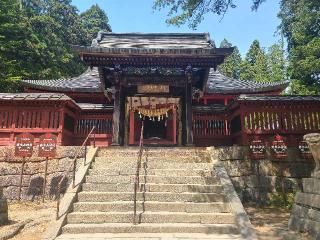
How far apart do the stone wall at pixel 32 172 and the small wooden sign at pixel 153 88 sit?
3910 mm

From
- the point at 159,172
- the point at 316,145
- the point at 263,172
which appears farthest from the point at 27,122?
the point at 316,145

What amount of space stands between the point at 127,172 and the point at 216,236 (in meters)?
3.64

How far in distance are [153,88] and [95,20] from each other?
43732 millimetres

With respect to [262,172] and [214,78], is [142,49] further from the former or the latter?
[214,78]

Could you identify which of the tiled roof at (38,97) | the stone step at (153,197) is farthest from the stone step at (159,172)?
the tiled roof at (38,97)

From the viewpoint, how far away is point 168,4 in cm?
978

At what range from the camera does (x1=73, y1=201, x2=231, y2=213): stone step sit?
726cm

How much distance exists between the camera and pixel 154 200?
7641 mm

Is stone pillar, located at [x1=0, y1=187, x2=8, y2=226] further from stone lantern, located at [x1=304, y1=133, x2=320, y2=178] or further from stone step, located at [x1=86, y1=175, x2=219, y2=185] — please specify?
stone lantern, located at [x1=304, y1=133, x2=320, y2=178]

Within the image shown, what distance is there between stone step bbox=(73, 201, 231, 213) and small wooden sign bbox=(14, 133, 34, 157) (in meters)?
4.26

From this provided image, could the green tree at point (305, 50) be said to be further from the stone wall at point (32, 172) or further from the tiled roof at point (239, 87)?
the stone wall at point (32, 172)

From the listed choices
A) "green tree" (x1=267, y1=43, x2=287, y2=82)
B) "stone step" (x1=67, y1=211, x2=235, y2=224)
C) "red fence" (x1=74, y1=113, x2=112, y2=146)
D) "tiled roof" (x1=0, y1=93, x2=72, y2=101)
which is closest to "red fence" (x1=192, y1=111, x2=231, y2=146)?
"red fence" (x1=74, y1=113, x2=112, y2=146)

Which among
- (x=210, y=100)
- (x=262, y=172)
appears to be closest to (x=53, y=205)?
(x=262, y=172)

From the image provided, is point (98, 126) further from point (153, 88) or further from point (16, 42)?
point (16, 42)
